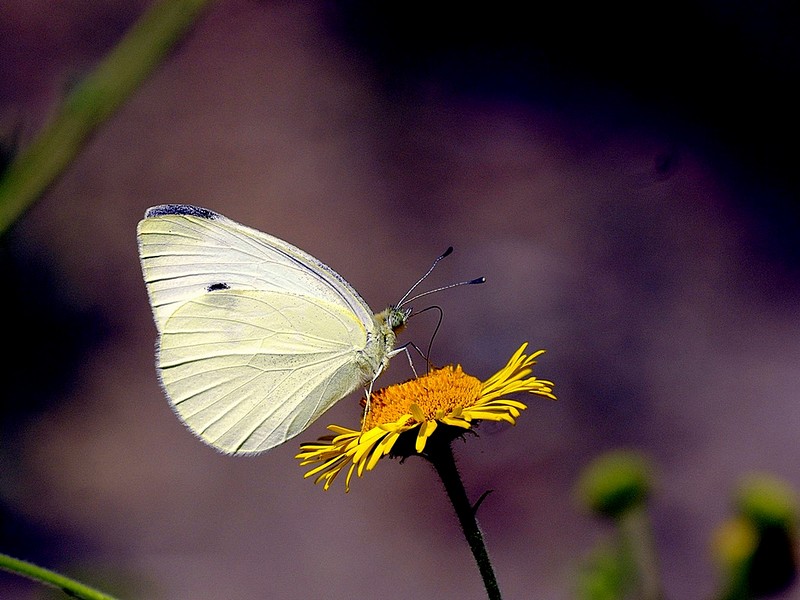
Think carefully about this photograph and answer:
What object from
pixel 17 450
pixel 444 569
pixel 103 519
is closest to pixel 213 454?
pixel 103 519

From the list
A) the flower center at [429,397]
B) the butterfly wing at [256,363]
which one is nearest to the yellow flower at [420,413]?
the flower center at [429,397]

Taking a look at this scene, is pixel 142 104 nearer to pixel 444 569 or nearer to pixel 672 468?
pixel 444 569

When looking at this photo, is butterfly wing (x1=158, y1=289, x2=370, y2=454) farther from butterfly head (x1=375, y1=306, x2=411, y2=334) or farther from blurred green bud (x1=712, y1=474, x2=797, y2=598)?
blurred green bud (x1=712, y1=474, x2=797, y2=598)

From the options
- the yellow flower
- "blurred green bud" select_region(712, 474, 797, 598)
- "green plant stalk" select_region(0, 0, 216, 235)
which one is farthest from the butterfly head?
"green plant stalk" select_region(0, 0, 216, 235)

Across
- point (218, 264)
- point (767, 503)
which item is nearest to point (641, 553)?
point (767, 503)

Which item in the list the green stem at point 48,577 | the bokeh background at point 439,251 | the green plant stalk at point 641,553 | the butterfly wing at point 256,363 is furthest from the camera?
the bokeh background at point 439,251

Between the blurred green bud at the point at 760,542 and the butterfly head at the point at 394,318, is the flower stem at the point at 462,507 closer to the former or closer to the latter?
the butterfly head at the point at 394,318

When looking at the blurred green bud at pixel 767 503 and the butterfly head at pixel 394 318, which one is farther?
the blurred green bud at pixel 767 503
